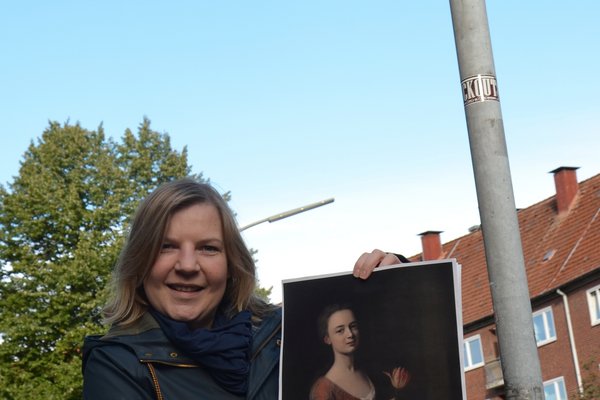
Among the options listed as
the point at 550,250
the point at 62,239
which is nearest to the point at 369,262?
the point at 62,239

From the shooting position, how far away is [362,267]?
266 cm

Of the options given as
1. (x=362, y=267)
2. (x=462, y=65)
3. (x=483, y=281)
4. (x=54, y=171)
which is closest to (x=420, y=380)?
(x=362, y=267)

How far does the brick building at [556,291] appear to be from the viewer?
41719 mm

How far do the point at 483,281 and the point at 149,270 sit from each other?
4864 centimetres

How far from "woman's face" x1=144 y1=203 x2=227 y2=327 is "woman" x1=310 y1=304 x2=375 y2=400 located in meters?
0.30

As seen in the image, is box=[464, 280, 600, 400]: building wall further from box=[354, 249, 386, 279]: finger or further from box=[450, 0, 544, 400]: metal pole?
box=[354, 249, 386, 279]: finger

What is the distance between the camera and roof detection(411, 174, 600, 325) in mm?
44312

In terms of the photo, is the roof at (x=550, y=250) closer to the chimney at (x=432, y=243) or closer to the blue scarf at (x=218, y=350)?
the chimney at (x=432, y=243)

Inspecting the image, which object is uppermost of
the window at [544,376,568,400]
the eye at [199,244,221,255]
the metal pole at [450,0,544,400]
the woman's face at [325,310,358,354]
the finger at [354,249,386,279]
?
the window at [544,376,568,400]

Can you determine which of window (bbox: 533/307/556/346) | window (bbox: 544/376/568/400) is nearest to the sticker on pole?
window (bbox: 544/376/568/400)

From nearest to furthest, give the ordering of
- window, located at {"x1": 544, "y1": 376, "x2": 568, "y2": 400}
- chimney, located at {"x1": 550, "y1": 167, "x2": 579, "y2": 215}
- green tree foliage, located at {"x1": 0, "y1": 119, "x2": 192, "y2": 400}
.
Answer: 1. green tree foliage, located at {"x1": 0, "y1": 119, "x2": 192, "y2": 400}
2. window, located at {"x1": 544, "y1": 376, "x2": 568, "y2": 400}
3. chimney, located at {"x1": 550, "y1": 167, "x2": 579, "y2": 215}

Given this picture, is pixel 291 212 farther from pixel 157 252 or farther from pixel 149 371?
pixel 149 371

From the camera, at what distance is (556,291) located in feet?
141

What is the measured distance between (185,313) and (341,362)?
1.35ft
